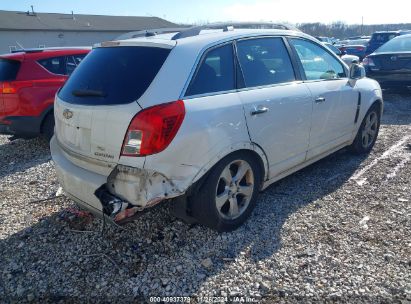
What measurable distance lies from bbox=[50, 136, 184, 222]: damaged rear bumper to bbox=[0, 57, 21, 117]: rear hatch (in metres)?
3.59

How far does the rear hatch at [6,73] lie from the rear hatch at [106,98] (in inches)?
119

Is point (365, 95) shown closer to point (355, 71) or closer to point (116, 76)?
point (355, 71)

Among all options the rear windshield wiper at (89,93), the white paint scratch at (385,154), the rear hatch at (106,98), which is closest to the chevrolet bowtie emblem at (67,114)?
the rear hatch at (106,98)

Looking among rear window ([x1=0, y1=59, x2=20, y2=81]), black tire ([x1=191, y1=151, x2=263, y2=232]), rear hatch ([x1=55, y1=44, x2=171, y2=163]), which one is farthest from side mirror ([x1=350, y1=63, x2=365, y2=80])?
rear window ([x1=0, y1=59, x2=20, y2=81])

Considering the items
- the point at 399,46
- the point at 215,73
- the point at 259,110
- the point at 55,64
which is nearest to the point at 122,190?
the point at 215,73

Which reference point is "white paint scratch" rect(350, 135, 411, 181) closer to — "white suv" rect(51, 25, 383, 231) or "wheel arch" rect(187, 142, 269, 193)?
"white suv" rect(51, 25, 383, 231)

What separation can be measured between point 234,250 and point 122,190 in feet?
3.65

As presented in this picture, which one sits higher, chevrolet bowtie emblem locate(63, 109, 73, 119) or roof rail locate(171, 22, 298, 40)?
roof rail locate(171, 22, 298, 40)

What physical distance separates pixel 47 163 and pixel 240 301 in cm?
404

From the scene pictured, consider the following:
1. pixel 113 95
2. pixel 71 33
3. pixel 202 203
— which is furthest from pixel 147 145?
pixel 71 33

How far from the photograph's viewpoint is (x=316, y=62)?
13.7 ft

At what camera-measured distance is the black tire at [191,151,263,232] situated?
9.67 feet

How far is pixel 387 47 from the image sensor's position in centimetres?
969

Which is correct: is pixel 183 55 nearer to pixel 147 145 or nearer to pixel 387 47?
pixel 147 145
